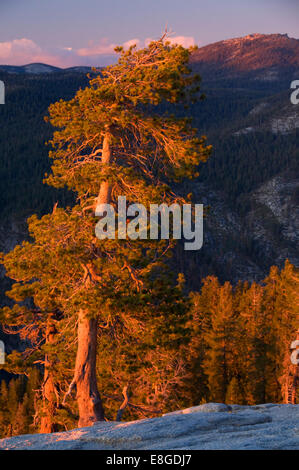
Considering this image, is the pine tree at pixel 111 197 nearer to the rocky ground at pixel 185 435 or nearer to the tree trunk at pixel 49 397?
the tree trunk at pixel 49 397

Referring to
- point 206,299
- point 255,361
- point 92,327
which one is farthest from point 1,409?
point 92,327

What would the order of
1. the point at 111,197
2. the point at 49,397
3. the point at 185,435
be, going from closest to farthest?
1. the point at 185,435
2. the point at 111,197
3. the point at 49,397

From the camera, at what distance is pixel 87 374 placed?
12.8 metres

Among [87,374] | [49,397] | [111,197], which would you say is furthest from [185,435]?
[49,397]

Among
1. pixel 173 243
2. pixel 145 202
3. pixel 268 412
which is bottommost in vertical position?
pixel 268 412

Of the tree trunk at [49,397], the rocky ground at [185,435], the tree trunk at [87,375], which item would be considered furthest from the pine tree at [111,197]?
the rocky ground at [185,435]

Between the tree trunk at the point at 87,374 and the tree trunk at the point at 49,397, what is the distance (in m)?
1.93

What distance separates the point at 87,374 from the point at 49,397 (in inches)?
135

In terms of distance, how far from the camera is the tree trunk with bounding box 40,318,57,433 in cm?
1481

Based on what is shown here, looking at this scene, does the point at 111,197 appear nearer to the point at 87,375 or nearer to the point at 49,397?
the point at 87,375

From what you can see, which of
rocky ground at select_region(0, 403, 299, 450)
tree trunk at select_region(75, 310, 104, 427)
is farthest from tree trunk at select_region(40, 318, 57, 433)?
rocky ground at select_region(0, 403, 299, 450)

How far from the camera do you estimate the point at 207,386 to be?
4419cm
